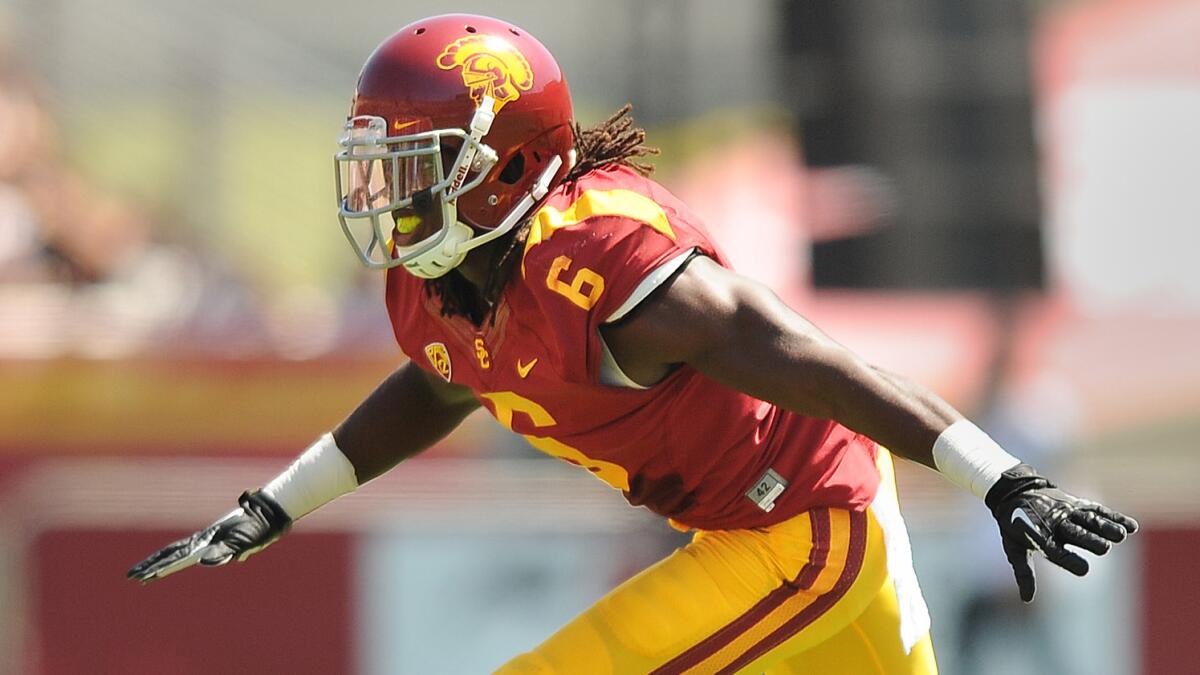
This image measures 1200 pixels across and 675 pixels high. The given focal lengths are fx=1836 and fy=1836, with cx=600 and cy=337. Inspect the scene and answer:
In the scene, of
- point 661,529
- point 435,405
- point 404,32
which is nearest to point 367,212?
point 404,32

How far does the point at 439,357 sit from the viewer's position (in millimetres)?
3293

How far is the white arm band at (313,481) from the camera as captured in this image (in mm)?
3547

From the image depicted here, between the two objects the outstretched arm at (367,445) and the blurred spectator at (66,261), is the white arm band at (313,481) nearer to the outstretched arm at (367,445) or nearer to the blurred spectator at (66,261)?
the outstretched arm at (367,445)

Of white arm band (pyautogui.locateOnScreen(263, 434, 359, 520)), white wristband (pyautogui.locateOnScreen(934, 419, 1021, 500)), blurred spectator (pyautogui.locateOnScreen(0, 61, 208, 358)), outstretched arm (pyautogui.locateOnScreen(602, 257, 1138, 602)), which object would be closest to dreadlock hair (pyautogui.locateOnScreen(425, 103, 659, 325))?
outstretched arm (pyautogui.locateOnScreen(602, 257, 1138, 602))

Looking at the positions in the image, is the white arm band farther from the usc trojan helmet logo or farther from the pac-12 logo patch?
the usc trojan helmet logo

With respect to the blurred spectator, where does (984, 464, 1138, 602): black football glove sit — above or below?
below

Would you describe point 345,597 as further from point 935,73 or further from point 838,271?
point 935,73

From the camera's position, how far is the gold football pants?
3.08 m

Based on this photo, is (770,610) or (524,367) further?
(770,610)

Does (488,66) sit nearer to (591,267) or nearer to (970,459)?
(591,267)

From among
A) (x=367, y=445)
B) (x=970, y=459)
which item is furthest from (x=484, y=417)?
(x=970, y=459)

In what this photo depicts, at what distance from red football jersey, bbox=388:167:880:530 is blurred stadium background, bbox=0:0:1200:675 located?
318 cm

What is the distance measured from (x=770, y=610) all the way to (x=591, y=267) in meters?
0.70

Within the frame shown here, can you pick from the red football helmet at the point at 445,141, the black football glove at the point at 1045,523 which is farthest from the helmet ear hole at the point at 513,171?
the black football glove at the point at 1045,523
